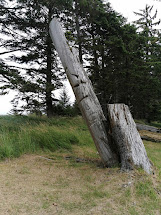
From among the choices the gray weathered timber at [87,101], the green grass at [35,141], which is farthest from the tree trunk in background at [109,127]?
the green grass at [35,141]

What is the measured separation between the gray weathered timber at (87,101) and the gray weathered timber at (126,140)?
260 mm

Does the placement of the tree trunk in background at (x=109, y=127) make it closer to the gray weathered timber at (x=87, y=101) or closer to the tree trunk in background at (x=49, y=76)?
the gray weathered timber at (x=87, y=101)

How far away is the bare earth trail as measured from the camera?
2260 mm

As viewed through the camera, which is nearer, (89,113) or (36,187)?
(36,187)

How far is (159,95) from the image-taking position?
14430 mm

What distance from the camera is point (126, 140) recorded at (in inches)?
128

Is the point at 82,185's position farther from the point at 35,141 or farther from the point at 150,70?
the point at 150,70

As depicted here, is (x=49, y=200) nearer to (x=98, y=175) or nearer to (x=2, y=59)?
(x=98, y=175)

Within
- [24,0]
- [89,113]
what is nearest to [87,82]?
[89,113]

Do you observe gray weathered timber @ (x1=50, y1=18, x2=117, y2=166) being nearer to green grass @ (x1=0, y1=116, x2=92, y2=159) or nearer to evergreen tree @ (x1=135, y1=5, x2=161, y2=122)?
green grass @ (x1=0, y1=116, x2=92, y2=159)

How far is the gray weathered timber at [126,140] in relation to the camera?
3178 millimetres

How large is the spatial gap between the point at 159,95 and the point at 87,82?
40.4ft

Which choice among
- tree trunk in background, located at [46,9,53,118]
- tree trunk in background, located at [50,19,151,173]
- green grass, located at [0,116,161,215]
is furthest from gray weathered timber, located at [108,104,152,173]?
tree trunk in background, located at [46,9,53,118]

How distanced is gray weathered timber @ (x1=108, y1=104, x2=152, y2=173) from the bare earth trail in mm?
234
